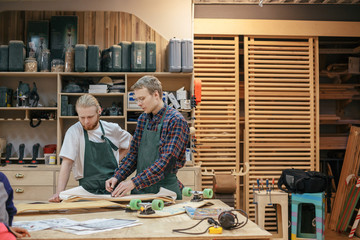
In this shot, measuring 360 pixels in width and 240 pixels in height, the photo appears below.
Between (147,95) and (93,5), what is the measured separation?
362 cm

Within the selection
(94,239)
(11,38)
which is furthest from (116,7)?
(94,239)

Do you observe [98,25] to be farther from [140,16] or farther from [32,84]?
[32,84]

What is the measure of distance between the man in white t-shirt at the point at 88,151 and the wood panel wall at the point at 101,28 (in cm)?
262

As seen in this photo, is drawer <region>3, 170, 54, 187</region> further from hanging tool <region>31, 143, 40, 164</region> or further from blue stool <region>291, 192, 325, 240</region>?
blue stool <region>291, 192, 325, 240</region>

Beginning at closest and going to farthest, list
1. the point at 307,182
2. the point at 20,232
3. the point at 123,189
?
the point at 20,232, the point at 123,189, the point at 307,182

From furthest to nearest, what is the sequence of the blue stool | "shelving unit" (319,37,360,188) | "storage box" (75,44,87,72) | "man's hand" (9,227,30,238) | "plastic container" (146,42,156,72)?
"shelving unit" (319,37,360,188) → "plastic container" (146,42,156,72) → "storage box" (75,44,87,72) → the blue stool → "man's hand" (9,227,30,238)

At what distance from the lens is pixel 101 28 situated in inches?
234

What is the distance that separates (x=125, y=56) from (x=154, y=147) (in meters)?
2.90

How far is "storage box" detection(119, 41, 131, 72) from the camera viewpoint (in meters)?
5.55

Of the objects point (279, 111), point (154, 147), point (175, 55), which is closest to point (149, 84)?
point (154, 147)

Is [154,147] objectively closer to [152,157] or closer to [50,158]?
[152,157]

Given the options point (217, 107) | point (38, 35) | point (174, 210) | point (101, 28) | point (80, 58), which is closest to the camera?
point (174, 210)

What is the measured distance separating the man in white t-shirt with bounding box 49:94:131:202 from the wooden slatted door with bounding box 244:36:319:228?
10.4 feet

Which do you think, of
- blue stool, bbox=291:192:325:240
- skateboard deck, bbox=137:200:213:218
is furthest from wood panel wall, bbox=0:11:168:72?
skateboard deck, bbox=137:200:213:218
